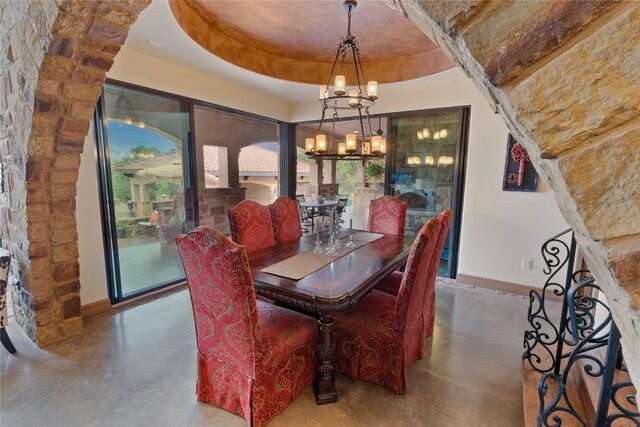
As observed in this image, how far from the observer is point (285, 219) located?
3.23m

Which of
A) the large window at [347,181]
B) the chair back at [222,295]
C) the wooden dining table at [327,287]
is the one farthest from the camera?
the large window at [347,181]

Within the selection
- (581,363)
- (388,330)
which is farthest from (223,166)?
(581,363)

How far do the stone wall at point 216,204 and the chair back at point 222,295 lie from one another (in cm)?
415

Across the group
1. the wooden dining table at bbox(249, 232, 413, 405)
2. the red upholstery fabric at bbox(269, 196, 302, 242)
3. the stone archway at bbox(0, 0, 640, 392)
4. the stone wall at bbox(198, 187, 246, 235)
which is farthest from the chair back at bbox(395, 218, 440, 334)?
the stone wall at bbox(198, 187, 246, 235)

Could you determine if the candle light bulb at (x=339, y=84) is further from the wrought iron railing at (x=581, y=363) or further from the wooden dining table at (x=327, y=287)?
the wrought iron railing at (x=581, y=363)

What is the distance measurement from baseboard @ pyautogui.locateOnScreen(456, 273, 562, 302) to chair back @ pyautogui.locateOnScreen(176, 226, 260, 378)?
3126mm

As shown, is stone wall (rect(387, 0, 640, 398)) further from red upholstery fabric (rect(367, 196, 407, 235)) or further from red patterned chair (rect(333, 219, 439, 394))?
red upholstery fabric (rect(367, 196, 407, 235))

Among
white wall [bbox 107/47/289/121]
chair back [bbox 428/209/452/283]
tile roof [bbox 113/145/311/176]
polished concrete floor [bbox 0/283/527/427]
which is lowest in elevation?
polished concrete floor [bbox 0/283/527/427]

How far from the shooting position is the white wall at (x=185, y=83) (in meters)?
3.02

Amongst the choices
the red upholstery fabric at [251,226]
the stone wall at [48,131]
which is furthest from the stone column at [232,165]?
the stone wall at [48,131]

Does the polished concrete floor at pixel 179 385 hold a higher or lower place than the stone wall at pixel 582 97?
lower

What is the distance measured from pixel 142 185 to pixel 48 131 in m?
1.24

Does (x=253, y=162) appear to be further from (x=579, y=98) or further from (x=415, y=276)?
(x=579, y=98)

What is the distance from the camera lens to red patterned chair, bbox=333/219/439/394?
184 centimetres
